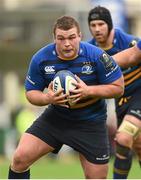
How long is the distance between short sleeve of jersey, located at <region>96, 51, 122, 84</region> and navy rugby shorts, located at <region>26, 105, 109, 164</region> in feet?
2.05

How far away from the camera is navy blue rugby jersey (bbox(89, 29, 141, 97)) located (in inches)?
472

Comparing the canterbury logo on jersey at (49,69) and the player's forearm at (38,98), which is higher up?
the canterbury logo on jersey at (49,69)

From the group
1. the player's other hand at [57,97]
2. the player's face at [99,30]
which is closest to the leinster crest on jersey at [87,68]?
the player's other hand at [57,97]

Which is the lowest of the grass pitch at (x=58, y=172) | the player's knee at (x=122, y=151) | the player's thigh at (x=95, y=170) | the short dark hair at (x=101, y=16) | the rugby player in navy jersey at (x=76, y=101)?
the grass pitch at (x=58, y=172)

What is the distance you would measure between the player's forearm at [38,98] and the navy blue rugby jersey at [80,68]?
0.08 meters

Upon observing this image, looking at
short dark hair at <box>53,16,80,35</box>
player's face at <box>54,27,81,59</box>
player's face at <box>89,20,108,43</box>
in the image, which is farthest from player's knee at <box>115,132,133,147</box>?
short dark hair at <box>53,16,80,35</box>

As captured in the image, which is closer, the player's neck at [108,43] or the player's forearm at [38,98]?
the player's forearm at [38,98]

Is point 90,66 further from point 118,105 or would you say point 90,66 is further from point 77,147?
point 118,105

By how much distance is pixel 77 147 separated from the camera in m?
10.4

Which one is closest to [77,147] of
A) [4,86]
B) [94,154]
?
[94,154]

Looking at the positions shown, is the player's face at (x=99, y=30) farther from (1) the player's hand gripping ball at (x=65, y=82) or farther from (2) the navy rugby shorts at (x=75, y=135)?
(1) the player's hand gripping ball at (x=65, y=82)

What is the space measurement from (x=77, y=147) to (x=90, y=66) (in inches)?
39.8

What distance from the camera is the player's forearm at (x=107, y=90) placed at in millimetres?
10055

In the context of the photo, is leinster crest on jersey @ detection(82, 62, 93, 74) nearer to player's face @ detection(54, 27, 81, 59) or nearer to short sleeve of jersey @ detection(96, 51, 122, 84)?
short sleeve of jersey @ detection(96, 51, 122, 84)
